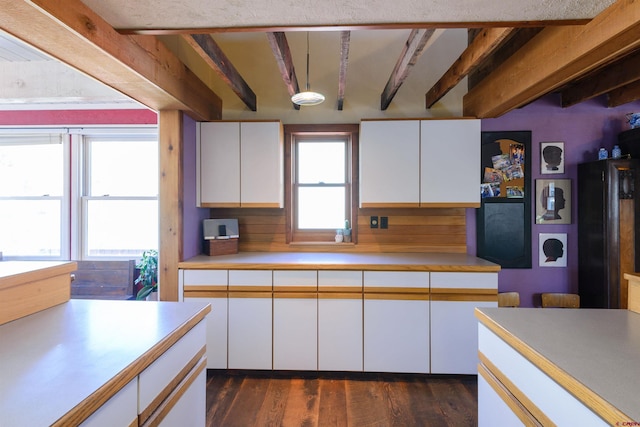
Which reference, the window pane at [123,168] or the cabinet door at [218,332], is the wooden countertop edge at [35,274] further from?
the window pane at [123,168]

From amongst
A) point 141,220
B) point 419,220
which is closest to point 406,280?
point 419,220

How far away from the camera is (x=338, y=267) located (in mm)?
2570

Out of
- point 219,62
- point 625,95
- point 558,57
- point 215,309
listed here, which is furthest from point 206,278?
point 625,95

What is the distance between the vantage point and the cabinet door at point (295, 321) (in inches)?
102

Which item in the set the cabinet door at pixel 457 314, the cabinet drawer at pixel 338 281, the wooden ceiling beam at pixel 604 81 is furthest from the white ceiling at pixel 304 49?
the cabinet door at pixel 457 314

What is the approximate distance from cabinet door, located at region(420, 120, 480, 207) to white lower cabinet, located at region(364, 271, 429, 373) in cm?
81

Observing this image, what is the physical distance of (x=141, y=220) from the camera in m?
3.76

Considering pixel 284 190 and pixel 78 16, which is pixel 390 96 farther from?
pixel 78 16

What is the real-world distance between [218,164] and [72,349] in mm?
2133

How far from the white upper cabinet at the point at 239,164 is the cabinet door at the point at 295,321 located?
0.78 meters

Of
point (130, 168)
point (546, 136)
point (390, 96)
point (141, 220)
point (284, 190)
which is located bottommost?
point (141, 220)

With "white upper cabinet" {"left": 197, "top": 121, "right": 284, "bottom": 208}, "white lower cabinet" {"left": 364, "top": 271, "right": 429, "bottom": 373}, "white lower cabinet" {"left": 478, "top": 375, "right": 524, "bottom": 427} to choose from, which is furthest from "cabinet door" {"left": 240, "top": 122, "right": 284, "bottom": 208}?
"white lower cabinet" {"left": 478, "top": 375, "right": 524, "bottom": 427}

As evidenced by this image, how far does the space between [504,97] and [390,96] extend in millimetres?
932

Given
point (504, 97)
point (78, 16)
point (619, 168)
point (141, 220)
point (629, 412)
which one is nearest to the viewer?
point (629, 412)
